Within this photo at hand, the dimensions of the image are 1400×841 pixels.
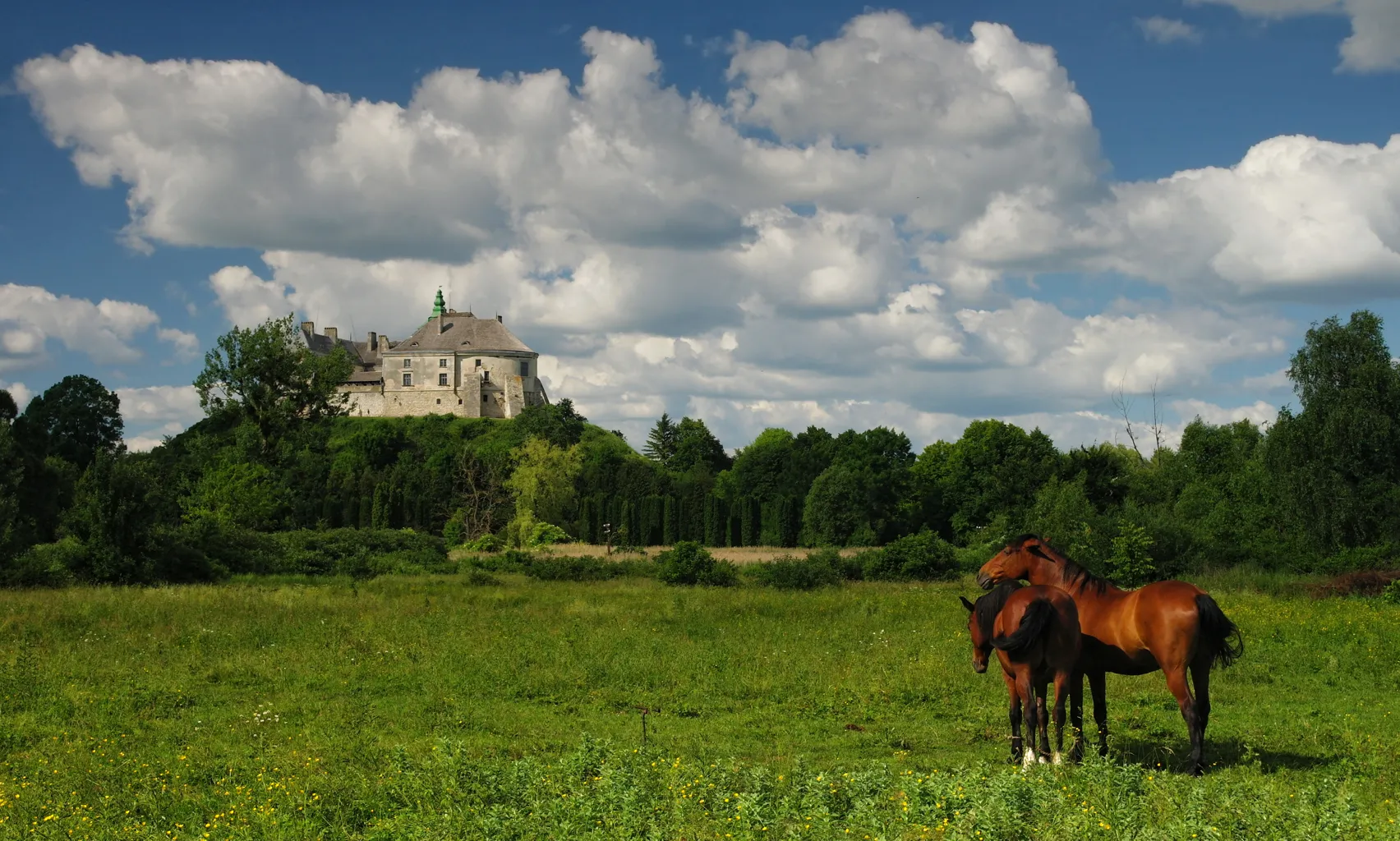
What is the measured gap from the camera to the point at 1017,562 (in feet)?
38.0

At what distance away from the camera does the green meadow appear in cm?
773

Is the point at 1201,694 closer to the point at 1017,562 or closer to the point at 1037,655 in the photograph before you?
the point at 1037,655

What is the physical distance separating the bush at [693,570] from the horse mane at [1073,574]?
21263mm

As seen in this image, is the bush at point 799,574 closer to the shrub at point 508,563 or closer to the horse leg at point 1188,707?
the shrub at point 508,563

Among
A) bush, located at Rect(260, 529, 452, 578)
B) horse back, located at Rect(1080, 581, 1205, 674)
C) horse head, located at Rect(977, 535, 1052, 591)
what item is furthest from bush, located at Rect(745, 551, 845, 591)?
horse back, located at Rect(1080, 581, 1205, 674)

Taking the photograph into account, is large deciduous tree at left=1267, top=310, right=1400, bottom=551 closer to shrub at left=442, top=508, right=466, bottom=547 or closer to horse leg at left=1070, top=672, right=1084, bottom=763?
horse leg at left=1070, top=672, right=1084, bottom=763

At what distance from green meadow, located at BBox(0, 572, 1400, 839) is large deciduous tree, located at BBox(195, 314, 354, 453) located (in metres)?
36.1

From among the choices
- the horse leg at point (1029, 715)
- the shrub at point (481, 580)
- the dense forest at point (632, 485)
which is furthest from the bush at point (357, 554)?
the horse leg at point (1029, 715)

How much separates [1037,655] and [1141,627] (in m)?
1.09

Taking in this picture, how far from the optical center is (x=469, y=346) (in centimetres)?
12231

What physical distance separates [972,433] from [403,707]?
64.2 meters

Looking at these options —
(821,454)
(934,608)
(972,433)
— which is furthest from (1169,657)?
(821,454)

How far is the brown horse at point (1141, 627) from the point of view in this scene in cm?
1008

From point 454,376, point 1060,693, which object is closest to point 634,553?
point 1060,693
